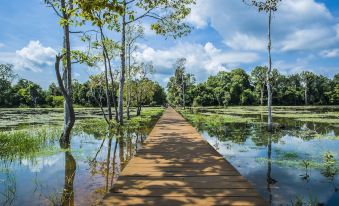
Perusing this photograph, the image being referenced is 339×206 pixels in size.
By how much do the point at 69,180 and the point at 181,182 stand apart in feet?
10.5

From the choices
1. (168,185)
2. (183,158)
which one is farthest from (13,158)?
(168,185)

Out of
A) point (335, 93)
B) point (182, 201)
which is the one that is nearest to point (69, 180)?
point (182, 201)

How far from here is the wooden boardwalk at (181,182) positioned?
5590mm

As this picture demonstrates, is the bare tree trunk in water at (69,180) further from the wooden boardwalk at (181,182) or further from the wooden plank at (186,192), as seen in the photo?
the wooden plank at (186,192)

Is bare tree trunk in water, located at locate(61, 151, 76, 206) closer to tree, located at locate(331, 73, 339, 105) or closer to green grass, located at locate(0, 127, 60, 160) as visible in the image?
green grass, located at locate(0, 127, 60, 160)

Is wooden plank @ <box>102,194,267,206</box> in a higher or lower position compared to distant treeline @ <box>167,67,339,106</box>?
lower

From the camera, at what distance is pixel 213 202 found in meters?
5.47

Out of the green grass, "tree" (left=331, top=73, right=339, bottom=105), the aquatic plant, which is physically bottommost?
the aquatic plant

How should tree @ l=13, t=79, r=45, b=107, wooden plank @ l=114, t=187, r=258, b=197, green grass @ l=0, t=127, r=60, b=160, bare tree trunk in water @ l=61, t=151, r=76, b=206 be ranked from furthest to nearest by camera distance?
tree @ l=13, t=79, r=45, b=107, green grass @ l=0, t=127, r=60, b=160, bare tree trunk in water @ l=61, t=151, r=76, b=206, wooden plank @ l=114, t=187, r=258, b=197

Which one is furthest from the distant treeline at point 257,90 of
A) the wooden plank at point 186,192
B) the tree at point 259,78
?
the wooden plank at point 186,192

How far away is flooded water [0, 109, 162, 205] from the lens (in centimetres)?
701

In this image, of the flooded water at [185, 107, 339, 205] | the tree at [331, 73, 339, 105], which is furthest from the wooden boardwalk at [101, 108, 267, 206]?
the tree at [331, 73, 339, 105]

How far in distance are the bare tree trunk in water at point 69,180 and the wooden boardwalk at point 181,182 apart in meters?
1.18

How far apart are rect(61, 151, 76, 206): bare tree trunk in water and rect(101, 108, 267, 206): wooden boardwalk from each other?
1.18m
